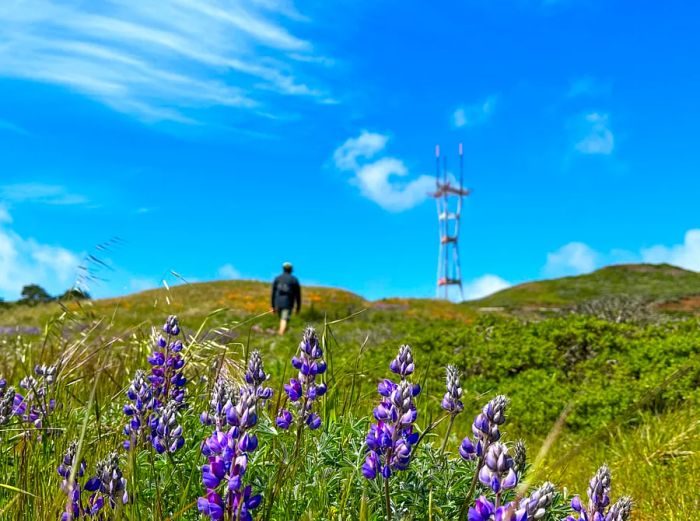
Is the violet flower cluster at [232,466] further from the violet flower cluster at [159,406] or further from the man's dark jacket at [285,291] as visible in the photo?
the man's dark jacket at [285,291]

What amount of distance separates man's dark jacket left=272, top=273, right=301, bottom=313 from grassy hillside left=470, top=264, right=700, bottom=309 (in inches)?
1457

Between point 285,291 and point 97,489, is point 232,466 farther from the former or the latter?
point 285,291

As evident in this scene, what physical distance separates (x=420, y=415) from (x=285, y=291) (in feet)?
58.9

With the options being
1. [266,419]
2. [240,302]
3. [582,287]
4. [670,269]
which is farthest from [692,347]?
[670,269]

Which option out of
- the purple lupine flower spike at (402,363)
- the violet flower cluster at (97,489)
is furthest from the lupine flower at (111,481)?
the purple lupine flower spike at (402,363)

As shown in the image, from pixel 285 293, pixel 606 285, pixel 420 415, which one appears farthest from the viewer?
pixel 606 285

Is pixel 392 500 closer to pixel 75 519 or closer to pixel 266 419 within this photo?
pixel 266 419

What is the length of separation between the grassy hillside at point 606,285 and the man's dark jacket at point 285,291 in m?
37.0

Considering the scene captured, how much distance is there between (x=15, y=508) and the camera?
3.53 meters

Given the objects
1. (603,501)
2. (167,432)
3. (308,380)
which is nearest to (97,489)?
(167,432)

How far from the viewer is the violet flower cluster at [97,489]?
2.70 meters

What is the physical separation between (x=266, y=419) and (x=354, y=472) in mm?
781

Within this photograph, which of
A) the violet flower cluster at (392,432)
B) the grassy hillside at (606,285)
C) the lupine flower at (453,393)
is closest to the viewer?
the violet flower cluster at (392,432)

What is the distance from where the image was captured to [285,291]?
23.4m
